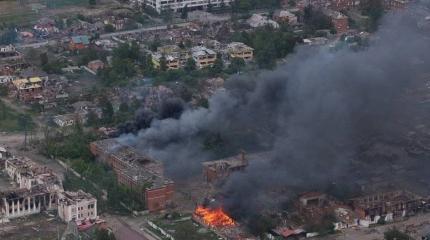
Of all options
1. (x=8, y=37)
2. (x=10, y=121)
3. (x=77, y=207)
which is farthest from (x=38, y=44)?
(x=77, y=207)

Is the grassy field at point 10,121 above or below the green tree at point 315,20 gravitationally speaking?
below

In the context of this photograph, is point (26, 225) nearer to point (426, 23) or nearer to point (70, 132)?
point (70, 132)

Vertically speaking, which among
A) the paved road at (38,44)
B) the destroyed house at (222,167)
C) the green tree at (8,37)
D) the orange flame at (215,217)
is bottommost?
the paved road at (38,44)

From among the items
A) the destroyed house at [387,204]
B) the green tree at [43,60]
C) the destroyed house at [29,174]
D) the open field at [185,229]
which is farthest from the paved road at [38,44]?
the destroyed house at [387,204]

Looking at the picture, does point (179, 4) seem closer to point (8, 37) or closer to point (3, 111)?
point (8, 37)

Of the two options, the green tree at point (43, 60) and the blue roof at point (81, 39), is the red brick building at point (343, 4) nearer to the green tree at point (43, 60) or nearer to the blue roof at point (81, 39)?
the blue roof at point (81, 39)

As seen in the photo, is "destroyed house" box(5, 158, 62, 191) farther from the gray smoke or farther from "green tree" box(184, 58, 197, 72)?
"green tree" box(184, 58, 197, 72)

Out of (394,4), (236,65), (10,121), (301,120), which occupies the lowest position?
(10,121)
